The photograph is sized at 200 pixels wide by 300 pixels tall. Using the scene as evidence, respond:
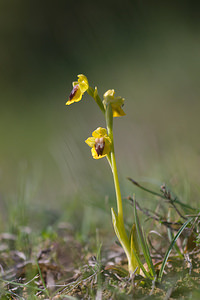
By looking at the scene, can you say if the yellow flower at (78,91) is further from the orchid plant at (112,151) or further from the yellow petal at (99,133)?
the yellow petal at (99,133)

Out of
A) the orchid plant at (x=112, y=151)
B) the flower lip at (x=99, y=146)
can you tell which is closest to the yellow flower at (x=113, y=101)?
the orchid plant at (x=112, y=151)

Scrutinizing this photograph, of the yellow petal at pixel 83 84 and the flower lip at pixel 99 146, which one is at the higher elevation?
the yellow petal at pixel 83 84

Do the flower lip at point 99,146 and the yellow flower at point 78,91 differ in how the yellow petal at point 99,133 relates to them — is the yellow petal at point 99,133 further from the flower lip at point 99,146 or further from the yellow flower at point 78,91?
the yellow flower at point 78,91

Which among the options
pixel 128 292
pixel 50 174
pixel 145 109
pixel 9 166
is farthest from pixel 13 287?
pixel 145 109

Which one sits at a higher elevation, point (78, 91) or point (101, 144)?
point (78, 91)

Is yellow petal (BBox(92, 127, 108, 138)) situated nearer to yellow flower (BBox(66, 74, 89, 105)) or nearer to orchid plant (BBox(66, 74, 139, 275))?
orchid plant (BBox(66, 74, 139, 275))

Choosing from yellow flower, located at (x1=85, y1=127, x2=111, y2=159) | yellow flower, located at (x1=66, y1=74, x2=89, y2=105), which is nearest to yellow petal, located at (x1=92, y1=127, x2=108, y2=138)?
yellow flower, located at (x1=85, y1=127, x2=111, y2=159)

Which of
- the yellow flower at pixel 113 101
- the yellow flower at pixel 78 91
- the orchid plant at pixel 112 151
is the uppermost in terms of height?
the yellow flower at pixel 78 91

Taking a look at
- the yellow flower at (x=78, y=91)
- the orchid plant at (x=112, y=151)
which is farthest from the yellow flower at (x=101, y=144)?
the yellow flower at (x=78, y=91)

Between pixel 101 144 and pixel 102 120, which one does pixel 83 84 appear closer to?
pixel 101 144

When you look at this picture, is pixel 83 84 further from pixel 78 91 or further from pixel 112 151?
pixel 112 151

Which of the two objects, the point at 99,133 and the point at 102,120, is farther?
the point at 102,120

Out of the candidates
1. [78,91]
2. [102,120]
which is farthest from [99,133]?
[102,120]
